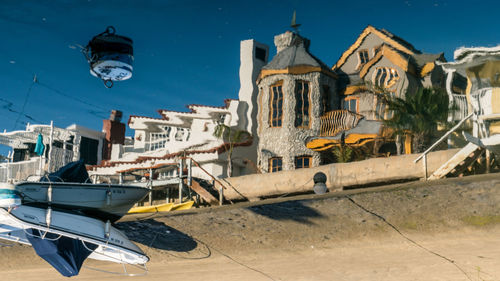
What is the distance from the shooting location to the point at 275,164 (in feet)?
94.6

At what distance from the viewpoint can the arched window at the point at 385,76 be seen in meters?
28.3

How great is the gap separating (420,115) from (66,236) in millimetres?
14822

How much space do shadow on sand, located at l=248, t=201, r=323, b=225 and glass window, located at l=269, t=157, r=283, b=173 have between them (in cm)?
987

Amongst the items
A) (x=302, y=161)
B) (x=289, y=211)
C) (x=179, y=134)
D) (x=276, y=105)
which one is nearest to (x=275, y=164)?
(x=302, y=161)

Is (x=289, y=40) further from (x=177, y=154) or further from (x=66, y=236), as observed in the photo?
(x=66, y=236)

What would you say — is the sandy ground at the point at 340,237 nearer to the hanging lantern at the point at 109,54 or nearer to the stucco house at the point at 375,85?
the hanging lantern at the point at 109,54

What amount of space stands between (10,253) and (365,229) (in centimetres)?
1338

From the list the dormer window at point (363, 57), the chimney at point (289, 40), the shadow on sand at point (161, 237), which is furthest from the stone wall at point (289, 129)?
the shadow on sand at point (161, 237)

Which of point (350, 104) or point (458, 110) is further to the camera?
point (350, 104)

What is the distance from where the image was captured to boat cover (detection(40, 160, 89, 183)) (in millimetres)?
19484

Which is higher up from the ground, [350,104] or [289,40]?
[289,40]

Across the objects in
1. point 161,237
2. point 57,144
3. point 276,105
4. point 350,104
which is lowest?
point 161,237

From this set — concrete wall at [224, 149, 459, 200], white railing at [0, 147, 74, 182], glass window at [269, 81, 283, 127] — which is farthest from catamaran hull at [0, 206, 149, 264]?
white railing at [0, 147, 74, 182]

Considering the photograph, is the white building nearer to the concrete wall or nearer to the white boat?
the concrete wall
